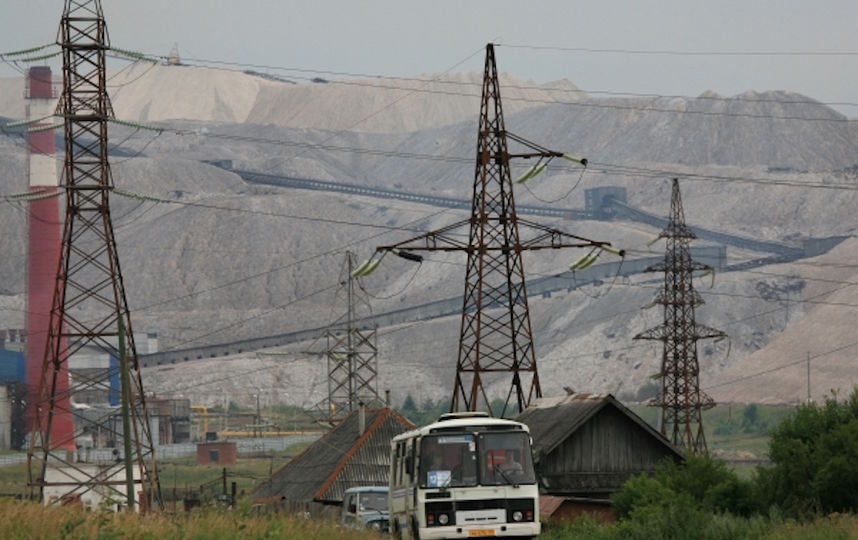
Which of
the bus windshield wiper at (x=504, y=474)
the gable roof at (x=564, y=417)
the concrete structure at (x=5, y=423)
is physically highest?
the concrete structure at (x=5, y=423)

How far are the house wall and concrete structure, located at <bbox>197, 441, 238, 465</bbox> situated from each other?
8331 centimetres

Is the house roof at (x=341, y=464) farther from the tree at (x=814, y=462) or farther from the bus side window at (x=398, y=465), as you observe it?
the bus side window at (x=398, y=465)

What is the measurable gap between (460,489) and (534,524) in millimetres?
1256

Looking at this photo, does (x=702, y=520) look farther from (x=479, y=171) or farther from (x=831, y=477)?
(x=479, y=171)

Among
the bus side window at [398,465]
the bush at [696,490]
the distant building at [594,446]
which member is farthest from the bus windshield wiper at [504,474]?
the distant building at [594,446]

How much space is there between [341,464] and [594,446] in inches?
474

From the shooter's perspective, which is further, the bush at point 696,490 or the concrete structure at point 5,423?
the concrete structure at point 5,423

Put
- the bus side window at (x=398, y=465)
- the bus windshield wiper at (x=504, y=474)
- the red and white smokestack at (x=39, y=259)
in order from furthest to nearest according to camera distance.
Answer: the red and white smokestack at (x=39, y=259) → the bus side window at (x=398, y=465) → the bus windshield wiper at (x=504, y=474)

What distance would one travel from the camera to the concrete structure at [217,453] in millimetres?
125938

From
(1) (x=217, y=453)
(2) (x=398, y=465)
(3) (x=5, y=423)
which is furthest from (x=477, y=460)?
(3) (x=5, y=423)

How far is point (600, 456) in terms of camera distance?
44.8 meters

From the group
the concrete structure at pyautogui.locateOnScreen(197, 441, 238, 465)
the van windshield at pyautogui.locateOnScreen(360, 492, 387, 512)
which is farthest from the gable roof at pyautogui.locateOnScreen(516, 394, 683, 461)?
the concrete structure at pyautogui.locateOnScreen(197, 441, 238, 465)

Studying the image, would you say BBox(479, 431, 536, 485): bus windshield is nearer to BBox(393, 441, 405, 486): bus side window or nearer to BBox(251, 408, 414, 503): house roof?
BBox(393, 441, 405, 486): bus side window

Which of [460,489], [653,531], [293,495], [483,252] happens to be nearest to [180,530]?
[460,489]
